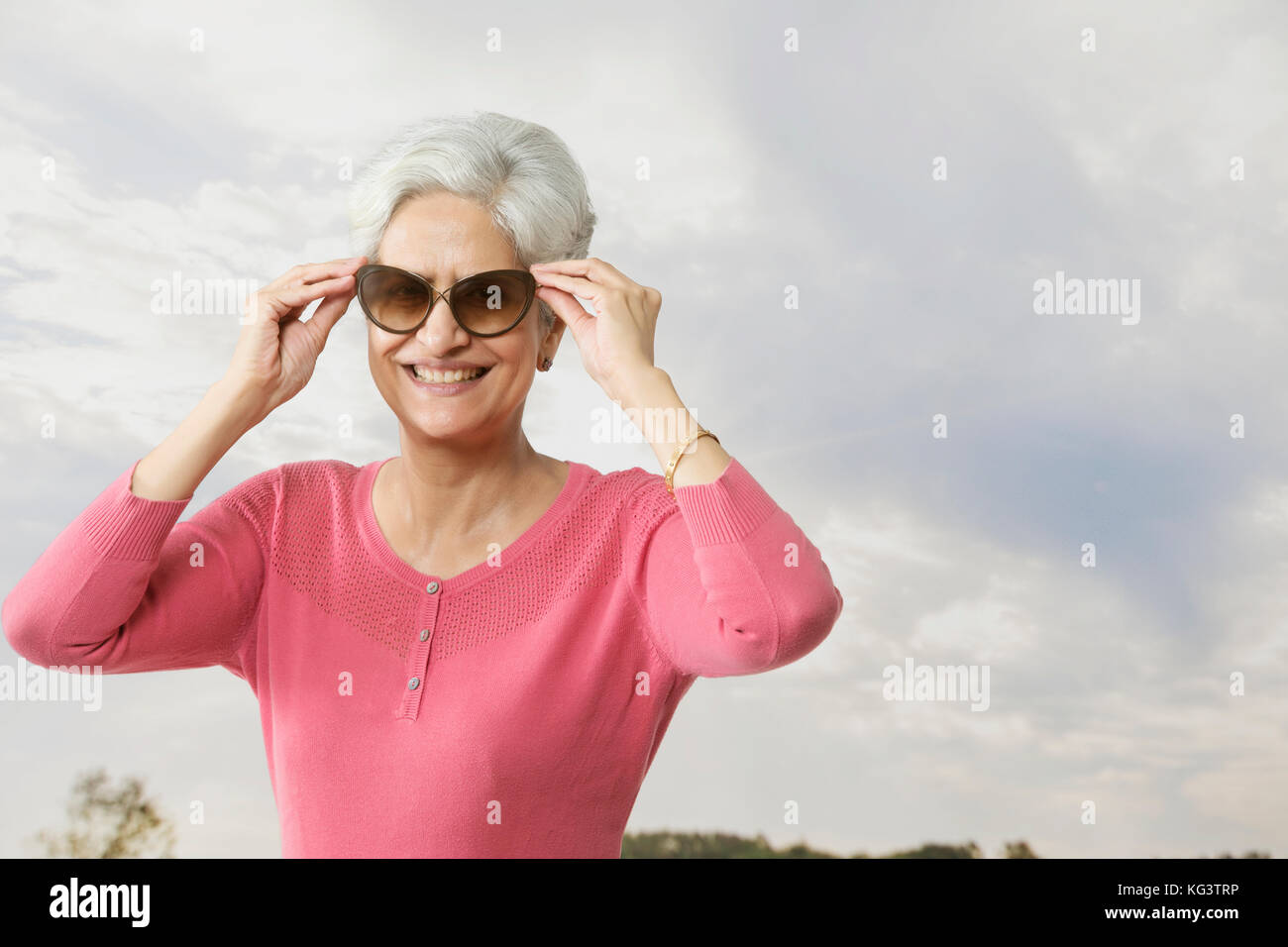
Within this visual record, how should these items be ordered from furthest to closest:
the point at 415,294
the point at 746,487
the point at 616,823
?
the point at 616,823, the point at 415,294, the point at 746,487

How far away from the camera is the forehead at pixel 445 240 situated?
7.00ft

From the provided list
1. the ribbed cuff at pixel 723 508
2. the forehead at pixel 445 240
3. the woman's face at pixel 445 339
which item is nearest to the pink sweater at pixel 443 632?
the ribbed cuff at pixel 723 508

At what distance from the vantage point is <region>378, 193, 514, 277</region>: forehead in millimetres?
2133

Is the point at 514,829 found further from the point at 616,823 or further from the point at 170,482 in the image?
the point at 170,482

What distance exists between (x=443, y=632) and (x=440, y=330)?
55 centimetres

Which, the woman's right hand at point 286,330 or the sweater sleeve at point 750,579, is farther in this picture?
the woman's right hand at point 286,330

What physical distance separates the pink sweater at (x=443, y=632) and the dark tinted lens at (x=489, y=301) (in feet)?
1.28

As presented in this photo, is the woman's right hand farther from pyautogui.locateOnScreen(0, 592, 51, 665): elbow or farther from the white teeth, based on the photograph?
pyautogui.locateOnScreen(0, 592, 51, 665): elbow

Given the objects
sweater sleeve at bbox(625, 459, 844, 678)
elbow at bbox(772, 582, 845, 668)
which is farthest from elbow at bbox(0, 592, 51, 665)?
elbow at bbox(772, 582, 845, 668)

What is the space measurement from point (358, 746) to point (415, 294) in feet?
2.66

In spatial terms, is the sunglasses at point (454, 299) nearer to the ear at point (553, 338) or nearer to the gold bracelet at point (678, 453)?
the ear at point (553, 338)

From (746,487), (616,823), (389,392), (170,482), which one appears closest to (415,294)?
(389,392)

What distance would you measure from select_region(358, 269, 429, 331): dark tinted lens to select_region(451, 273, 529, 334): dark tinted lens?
7 cm

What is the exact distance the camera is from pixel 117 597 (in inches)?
78.5
